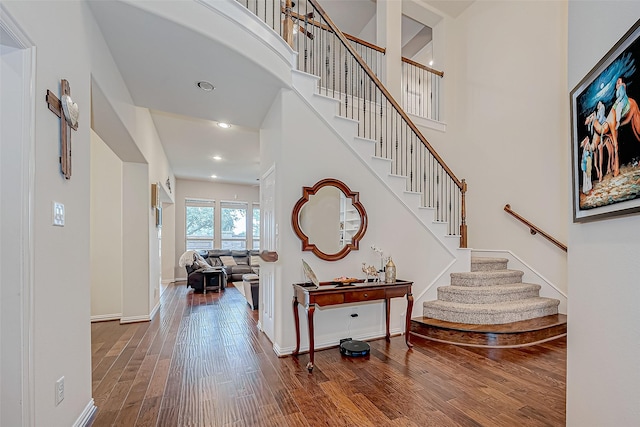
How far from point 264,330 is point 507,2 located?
6.35 meters

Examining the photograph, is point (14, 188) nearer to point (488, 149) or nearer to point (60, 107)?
point (60, 107)

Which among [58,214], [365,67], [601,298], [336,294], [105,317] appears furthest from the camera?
[105,317]

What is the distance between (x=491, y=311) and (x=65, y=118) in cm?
424

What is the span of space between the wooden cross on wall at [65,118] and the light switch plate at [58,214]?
189 mm

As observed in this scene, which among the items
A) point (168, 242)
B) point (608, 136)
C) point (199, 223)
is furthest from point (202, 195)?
point (608, 136)

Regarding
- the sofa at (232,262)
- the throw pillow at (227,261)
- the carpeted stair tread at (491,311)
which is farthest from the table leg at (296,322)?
the throw pillow at (227,261)

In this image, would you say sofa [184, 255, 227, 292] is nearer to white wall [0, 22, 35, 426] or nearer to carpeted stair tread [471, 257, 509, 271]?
carpeted stair tread [471, 257, 509, 271]

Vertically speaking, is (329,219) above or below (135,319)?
above

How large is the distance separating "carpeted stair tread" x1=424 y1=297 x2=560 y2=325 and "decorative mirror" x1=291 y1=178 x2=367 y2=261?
138 centimetres

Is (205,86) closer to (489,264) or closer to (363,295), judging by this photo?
(363,295)

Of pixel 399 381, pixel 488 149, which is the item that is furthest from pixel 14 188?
pixel 488 149

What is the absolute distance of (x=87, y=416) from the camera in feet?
6.51

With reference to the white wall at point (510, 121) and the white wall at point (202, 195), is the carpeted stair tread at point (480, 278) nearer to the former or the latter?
the white wall at point (510, 121)

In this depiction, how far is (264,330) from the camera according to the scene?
382 cm
